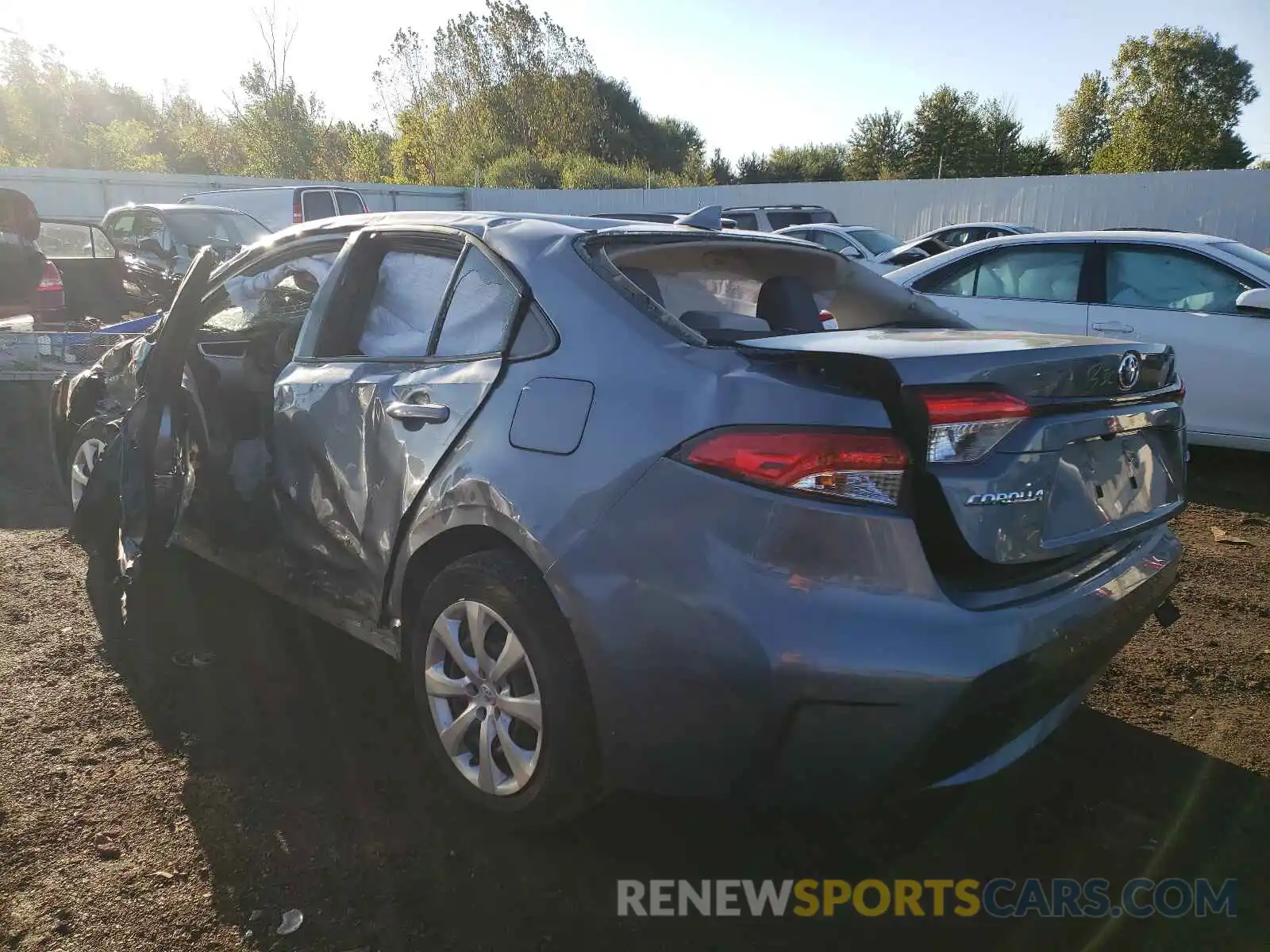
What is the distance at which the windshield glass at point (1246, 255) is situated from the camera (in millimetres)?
5875

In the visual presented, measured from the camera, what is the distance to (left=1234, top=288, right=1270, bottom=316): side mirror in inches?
219

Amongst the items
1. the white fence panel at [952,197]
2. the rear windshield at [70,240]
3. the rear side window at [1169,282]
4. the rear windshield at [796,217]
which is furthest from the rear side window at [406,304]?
the white fence panel at [952,197]

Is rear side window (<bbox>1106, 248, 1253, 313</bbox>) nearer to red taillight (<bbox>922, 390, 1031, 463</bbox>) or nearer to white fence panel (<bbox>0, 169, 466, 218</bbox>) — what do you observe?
red taillight (<bbox>922, 390, 1031, 463</bbox>)

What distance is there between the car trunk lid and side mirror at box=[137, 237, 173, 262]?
13066 mm

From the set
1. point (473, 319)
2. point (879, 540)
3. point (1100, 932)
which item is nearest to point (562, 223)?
point (473, 319)

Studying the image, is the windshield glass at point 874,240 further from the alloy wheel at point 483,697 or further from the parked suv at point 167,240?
the alloy wheel at point 483,697

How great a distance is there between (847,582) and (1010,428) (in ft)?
1.71

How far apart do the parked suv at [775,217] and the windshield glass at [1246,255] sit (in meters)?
11.3

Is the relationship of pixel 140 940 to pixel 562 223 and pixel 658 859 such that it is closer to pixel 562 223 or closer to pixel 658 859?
pixel 658 859

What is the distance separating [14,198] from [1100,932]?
33.7 feet

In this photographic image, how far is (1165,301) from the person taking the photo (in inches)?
239

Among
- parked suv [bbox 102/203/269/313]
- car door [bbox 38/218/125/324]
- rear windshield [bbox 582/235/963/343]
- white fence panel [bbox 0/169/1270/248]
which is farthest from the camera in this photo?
white fence panel [bbox 0/169/1270/248]

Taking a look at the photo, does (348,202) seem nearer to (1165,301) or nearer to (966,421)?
(1165,301)

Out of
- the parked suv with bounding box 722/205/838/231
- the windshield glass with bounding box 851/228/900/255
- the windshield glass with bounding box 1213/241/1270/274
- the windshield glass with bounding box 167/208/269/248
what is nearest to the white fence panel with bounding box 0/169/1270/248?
the windshield glass with bounding box 167/208/269/248
